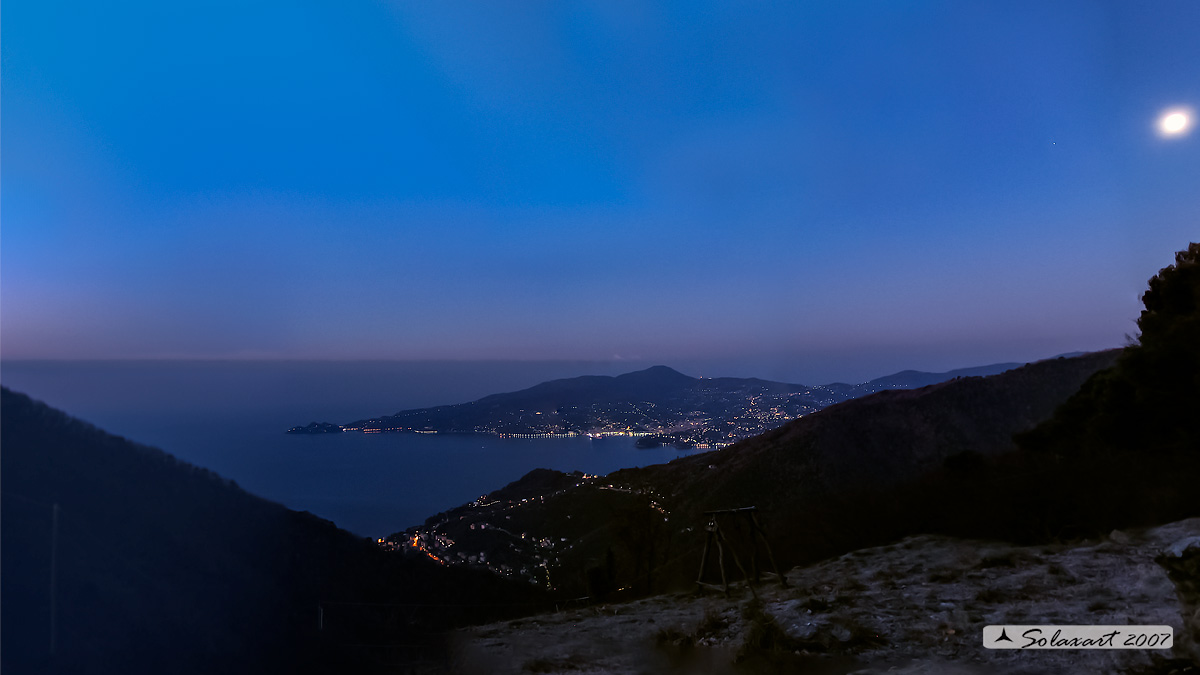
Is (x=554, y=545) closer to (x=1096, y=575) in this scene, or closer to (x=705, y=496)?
(x=705, y=496)

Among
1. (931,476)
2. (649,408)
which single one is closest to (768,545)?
(931,476)

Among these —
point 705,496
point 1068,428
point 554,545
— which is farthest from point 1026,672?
point 554,545

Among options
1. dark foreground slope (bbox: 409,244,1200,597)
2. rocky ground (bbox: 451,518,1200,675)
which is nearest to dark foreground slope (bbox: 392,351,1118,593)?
dark foreground slope (bbox: 409,244,1200,597)

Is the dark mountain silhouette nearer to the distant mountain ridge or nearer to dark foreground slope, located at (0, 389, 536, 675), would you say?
the distant mountain ridge

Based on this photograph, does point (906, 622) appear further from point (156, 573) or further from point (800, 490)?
point (800, 490)

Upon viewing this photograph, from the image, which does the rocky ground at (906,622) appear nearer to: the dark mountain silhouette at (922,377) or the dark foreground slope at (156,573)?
the dark foreground slope at (156,573)

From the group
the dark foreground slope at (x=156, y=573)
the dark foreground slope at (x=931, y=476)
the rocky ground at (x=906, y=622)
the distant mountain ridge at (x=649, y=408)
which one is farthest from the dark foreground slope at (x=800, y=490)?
the dark foreground slope at (x=156, y=573)
